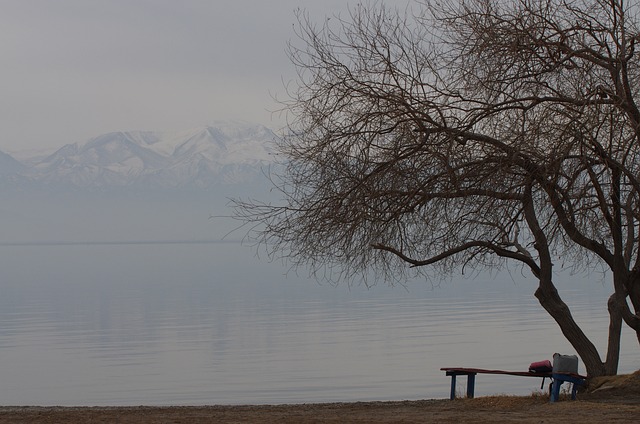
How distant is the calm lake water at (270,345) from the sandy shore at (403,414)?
9.07 m

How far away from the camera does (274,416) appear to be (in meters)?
14.1

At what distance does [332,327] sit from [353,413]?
2977cm

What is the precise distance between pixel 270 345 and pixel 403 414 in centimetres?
2407

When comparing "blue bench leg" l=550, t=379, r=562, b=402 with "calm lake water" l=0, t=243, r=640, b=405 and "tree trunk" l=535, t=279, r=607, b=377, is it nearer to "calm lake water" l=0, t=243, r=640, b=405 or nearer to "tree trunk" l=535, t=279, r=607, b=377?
"tree trunk" l=535, t=279, r=607, b=377

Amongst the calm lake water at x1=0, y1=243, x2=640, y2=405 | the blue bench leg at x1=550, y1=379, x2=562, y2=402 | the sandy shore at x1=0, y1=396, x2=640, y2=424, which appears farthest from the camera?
the calm lake water at x1=0, y1=243, x2=640, y2=405

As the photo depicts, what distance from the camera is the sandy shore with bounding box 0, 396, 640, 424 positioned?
13164 mm

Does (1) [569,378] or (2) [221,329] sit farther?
(2) [221,329]

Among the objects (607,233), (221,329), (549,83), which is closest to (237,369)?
(221,329)

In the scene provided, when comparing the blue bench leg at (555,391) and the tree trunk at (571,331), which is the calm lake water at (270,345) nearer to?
the tree trunk at (571,331)

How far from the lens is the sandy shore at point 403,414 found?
518 inches

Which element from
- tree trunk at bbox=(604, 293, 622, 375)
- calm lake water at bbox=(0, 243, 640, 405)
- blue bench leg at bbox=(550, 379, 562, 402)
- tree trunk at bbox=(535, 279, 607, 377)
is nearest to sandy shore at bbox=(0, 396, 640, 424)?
blue bench leg at bbox=(550, 379, 562, 402)

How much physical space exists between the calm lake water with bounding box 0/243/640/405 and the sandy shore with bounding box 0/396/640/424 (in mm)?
9070

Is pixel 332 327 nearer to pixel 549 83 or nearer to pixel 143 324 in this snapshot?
pixel 143 324

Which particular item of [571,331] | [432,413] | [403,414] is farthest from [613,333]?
[403,414]
